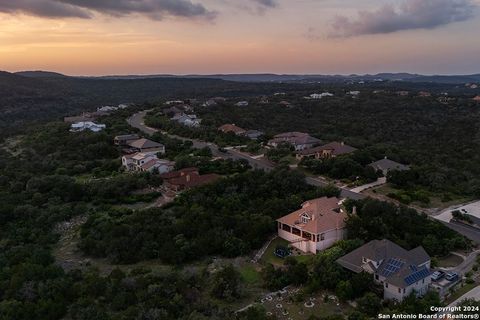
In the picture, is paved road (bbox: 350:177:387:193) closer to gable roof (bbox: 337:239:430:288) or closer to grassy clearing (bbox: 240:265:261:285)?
gable roof (bbox: 337:239:430:288)

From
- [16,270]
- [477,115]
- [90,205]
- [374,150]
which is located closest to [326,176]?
[374,150]

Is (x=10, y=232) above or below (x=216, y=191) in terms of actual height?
below

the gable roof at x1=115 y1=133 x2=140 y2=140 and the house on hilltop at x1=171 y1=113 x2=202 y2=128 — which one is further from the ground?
the gable roof at x1=115 y1=133 x2=140 y2=140

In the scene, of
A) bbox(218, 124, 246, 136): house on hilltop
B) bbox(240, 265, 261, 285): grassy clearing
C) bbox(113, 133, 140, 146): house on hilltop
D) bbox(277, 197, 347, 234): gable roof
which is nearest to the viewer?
bbox(240, 265, 261, 285): grassy clearing

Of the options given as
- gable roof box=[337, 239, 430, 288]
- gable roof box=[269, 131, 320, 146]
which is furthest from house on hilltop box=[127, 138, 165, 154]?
gable roof box=[337, 239, 430, 288]

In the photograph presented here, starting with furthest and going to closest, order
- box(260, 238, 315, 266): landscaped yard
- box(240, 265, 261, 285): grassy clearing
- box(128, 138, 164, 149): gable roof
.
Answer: box(128, 138, 164, 149): gable roof, box(260, 238, 315, 266): landscaped yard, box(240, 265, 261, 285): grassy clearing

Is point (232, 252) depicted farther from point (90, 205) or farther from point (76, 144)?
point (76, 144)

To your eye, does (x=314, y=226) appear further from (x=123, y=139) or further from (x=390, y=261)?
(x=123, y=139)

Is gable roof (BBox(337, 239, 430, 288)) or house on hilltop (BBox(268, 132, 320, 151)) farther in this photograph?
house on hilltop (BBox(268, 132, 320, 151))
